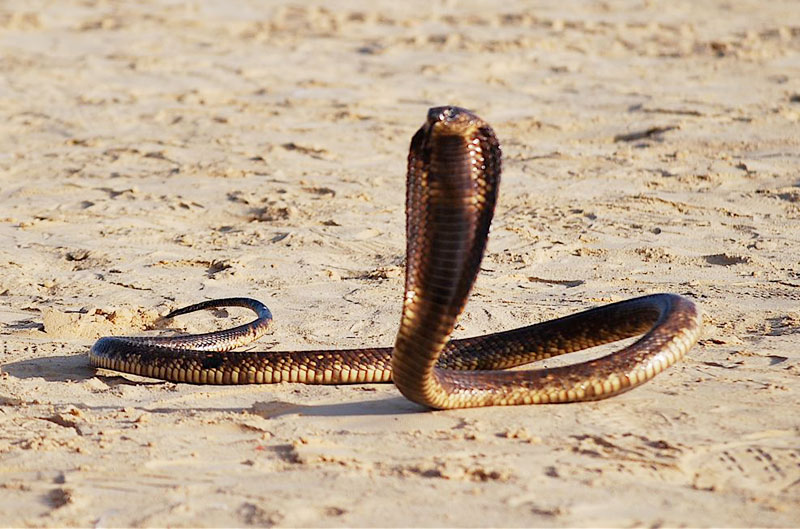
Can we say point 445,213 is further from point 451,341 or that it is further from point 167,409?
point 451,341

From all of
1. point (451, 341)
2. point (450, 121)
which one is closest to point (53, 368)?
point (451, 341)

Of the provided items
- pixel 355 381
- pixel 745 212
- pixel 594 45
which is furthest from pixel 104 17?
pixel 355 381

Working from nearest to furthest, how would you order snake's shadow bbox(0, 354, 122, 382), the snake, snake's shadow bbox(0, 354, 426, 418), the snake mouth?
the snake mouth < the snake < snake's shadow bbox(0, 354, 426, 418) < snake's shadow bbox(0, 354, 122, 382)

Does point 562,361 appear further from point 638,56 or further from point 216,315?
point 638,56

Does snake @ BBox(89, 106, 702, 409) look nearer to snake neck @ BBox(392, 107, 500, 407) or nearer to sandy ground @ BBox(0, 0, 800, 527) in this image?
snake neck @ BBox(392, 107, 500, 407)

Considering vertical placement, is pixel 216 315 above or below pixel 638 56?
below

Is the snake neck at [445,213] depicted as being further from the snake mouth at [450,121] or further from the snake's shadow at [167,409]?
the snake's shadow at [167,409]

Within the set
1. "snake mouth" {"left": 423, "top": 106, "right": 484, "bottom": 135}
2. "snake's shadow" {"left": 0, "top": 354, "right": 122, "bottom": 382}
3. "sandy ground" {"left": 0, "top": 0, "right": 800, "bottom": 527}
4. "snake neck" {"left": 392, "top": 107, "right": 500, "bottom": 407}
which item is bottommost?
"snake's shadow" {"left": 0, "top": 354, "right": 122, "bottom": 382}

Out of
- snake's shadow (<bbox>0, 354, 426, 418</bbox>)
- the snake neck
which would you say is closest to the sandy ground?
snake's shadow (<bbox>0, 354, 426, 418</bbox>)

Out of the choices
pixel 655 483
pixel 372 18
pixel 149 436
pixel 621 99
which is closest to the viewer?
pixel 655 483
